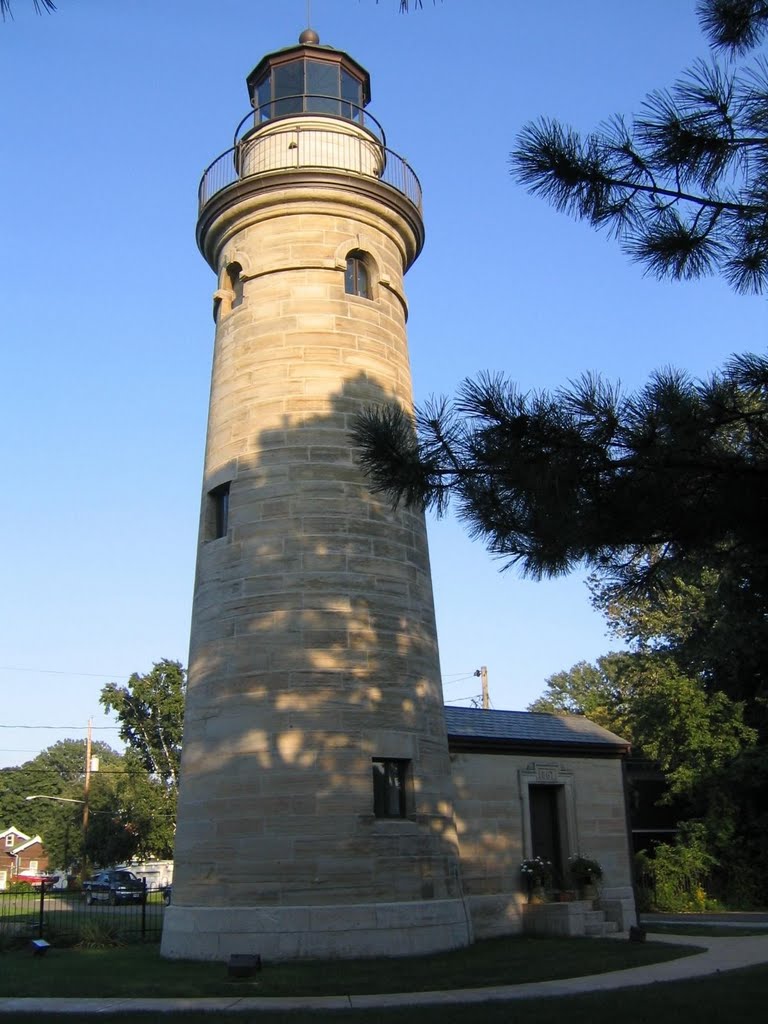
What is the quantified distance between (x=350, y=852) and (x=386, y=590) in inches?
151

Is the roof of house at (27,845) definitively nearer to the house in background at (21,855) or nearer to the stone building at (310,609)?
the house in background at (21,855)

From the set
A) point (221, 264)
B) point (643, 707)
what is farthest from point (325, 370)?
point (643, 707)

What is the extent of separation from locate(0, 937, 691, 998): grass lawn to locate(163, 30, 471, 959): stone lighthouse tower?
1.88ft

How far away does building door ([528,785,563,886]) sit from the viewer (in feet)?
58.7

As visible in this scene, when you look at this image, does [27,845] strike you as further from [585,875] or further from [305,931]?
[305,931]

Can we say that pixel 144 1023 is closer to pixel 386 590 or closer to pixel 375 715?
pixel 375 715

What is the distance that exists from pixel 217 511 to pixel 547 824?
861 centimetres

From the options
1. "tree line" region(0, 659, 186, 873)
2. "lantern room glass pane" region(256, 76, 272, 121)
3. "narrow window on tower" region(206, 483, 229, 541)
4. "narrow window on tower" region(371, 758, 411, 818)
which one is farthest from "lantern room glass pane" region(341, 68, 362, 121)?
"tree line" region(0, 659, 186, 873)

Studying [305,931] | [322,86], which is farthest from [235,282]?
[305,931]

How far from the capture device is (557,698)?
72.4 meters

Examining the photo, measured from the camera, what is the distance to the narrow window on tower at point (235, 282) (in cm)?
1705

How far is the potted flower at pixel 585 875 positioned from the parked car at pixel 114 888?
19423 millimetres

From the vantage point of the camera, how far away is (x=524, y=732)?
61.0 ft

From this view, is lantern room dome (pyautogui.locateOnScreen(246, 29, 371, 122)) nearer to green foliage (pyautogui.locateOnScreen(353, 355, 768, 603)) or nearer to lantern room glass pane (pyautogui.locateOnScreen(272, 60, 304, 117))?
lantern room glass pane (pyautogui.locateOnScreen(272, 60, 304, 117))
